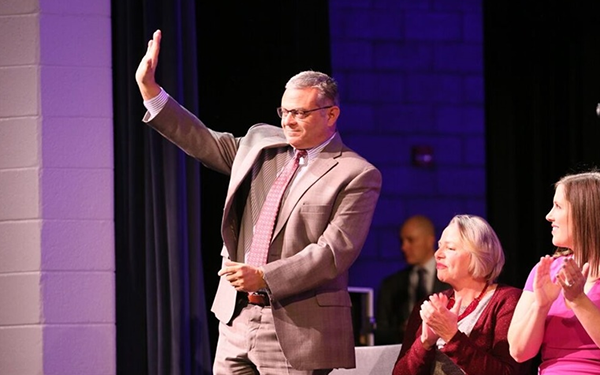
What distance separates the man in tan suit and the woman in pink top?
19.4 inches

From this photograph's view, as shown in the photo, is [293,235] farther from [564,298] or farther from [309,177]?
[564,298]

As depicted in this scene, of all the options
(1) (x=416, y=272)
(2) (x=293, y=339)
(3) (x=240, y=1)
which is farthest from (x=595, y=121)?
(2) (x=293, y=339)

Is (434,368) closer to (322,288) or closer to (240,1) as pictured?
(322,288)

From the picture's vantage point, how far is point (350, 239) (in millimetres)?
2855

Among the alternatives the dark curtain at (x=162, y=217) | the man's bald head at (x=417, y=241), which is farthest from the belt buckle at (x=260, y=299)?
the man's bald head at (x=417, y=241)

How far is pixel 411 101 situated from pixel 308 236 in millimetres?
3517

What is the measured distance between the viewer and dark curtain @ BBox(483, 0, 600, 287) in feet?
15.3

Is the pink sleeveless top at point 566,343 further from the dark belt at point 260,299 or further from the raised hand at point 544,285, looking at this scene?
the dark belt at point 260,299

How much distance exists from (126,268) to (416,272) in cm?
201

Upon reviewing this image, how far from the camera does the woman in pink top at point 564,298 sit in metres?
2.65

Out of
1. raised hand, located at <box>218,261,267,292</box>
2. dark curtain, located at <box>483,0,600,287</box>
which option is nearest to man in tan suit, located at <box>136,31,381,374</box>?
raised hand, located at <box>218,261,267,292</box>

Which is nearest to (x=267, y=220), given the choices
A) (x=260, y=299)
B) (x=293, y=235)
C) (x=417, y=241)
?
(x=293, y=235)

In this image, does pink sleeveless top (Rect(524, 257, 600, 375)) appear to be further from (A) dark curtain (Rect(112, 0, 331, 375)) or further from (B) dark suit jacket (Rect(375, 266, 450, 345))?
(B) dark suit jacket (Rect(375, 266, 450, 345))

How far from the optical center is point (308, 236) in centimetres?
290
